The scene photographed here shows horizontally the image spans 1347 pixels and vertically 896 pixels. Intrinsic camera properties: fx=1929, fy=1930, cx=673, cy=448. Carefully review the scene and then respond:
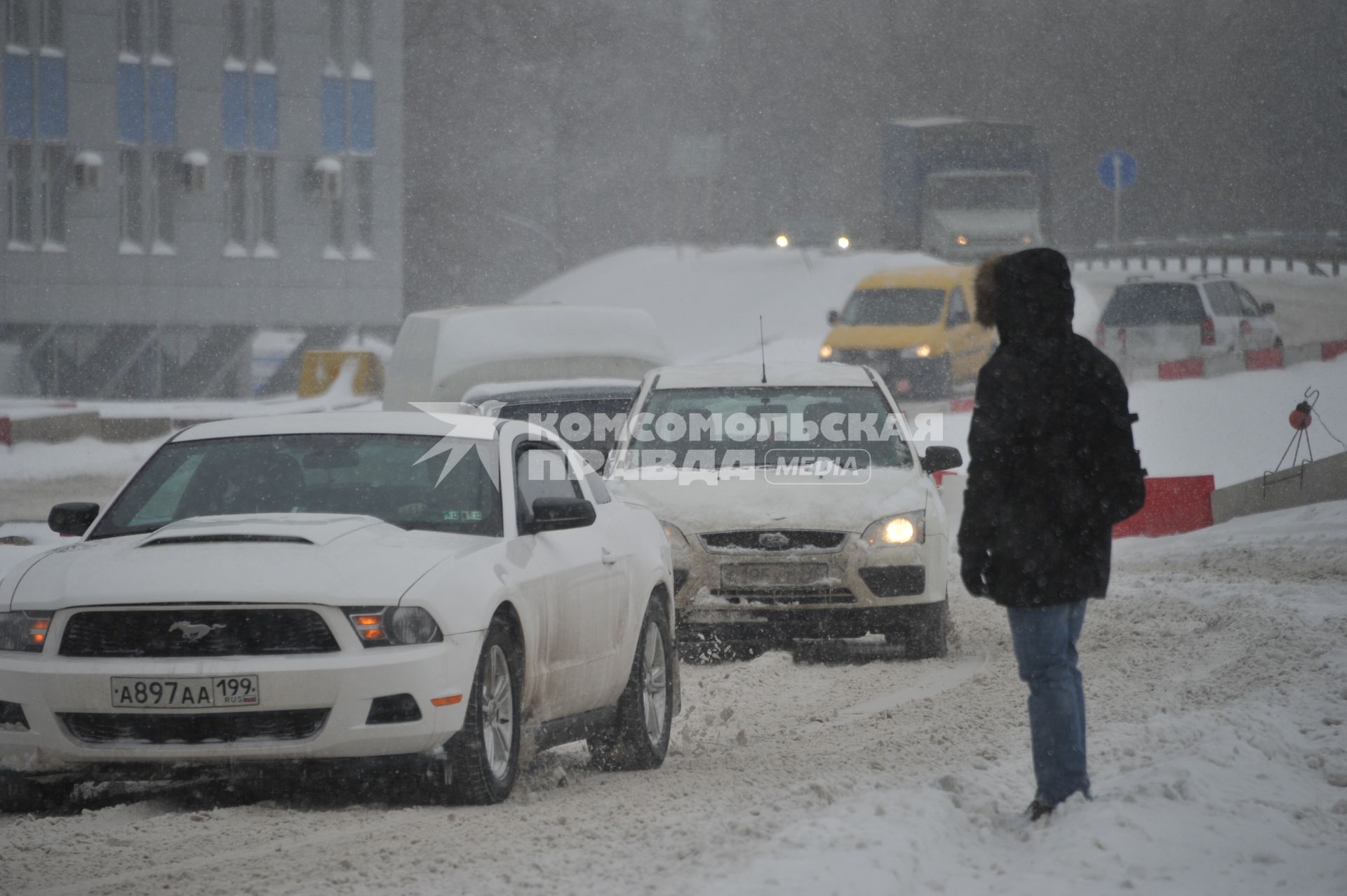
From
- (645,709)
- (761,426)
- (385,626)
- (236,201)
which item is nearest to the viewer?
(385,626)

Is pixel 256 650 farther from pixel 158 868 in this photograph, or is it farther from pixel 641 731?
pixel 641 731

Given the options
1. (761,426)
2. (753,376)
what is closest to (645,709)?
(761,426)

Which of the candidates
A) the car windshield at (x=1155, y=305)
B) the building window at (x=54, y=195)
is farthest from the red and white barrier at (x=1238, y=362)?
the building window at (x=54, y=195)

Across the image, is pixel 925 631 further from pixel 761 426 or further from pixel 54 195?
pixel 54 195

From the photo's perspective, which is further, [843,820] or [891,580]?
[891,580]

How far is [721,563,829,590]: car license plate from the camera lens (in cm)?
1055

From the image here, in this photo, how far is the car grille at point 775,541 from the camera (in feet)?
34.8

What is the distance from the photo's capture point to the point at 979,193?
4500cm

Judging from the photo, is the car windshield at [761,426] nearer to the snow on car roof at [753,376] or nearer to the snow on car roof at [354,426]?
the snow on car roof at [753,376]

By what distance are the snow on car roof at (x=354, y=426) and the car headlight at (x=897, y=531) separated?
338 centimetres

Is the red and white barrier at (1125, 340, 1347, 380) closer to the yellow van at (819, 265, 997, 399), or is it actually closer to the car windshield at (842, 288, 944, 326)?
the yellow van at (819, 265, 997, 399)

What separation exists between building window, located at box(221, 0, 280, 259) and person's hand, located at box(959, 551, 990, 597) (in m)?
47.4

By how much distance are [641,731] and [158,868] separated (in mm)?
2659

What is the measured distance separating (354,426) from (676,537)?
3.42 meters
